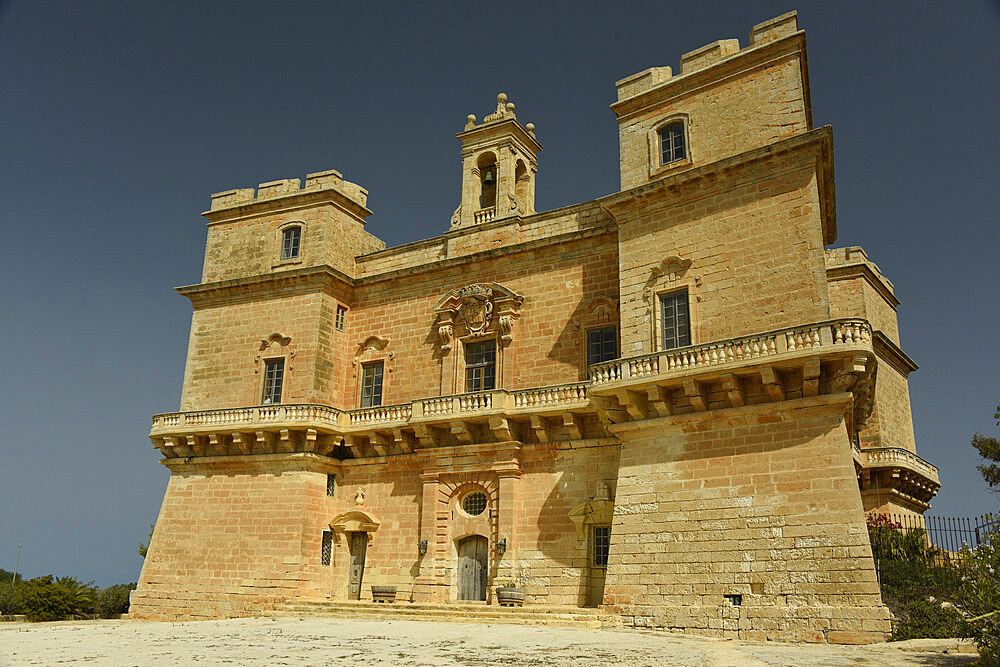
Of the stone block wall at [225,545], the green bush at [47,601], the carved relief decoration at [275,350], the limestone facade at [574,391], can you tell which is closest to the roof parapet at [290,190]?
the limestone facade at [574,391]

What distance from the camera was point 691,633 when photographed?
15242 millimetres

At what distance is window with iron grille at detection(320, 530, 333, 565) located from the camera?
2240 cm

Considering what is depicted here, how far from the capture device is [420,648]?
12406 mm

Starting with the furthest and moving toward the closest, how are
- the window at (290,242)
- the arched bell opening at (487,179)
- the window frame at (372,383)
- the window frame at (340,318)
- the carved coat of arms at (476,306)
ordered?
the window at (290,242) → the arched bell opening at (487,179) → the window frame at (340,318) → the window frame at (372,383) → the carved coat of arms at (476,306)

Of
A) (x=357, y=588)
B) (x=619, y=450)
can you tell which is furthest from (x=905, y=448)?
(x=357, y=588)

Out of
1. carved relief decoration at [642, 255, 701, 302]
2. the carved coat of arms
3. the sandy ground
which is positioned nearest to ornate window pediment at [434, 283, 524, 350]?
the carved coat of arms

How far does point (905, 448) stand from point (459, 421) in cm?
1472

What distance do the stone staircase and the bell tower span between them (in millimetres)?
11094

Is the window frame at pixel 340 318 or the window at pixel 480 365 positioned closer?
the window at pixel 480 365

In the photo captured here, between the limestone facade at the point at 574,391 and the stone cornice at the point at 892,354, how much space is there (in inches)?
4.3

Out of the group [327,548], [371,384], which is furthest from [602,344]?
[327,548]

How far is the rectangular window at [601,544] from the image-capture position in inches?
738

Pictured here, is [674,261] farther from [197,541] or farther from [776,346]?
[197,541]

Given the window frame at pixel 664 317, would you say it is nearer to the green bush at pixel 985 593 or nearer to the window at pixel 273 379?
the green bush at pixel 985 593
